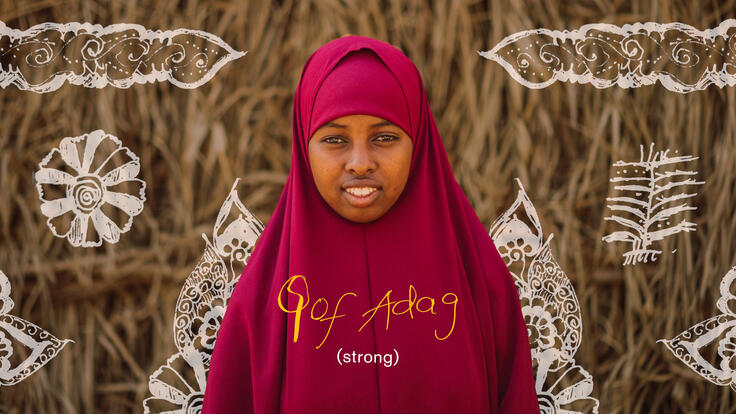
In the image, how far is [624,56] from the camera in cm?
214

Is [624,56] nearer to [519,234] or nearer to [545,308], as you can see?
[519,234]

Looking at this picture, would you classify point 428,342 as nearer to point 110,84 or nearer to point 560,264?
point 560,264

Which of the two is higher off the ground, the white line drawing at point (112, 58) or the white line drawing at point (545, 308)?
the white line drawing at point (112, 58)

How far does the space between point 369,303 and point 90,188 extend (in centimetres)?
117

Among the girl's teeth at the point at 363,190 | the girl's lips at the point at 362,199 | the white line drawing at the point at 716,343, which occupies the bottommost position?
the white line drawing at the point at 716,343

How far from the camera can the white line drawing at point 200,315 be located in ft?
6.91

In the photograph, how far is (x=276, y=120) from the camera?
211 centimetres

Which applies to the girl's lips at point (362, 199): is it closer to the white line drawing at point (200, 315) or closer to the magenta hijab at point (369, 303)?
the magenta hijab at point (369, 303)

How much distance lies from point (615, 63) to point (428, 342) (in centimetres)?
126

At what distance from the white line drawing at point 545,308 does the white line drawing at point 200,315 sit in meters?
0.86

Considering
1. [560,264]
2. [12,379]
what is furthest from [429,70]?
[12,379]

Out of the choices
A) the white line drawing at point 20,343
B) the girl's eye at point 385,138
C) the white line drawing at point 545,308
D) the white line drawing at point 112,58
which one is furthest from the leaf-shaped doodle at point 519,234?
the white line drawing at point 20,343

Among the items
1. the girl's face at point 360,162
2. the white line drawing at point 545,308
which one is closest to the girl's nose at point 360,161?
the girl's face at point 360,162

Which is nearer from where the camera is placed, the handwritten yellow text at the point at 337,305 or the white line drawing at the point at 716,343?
the handwritten yellow text at the point at 337,305
